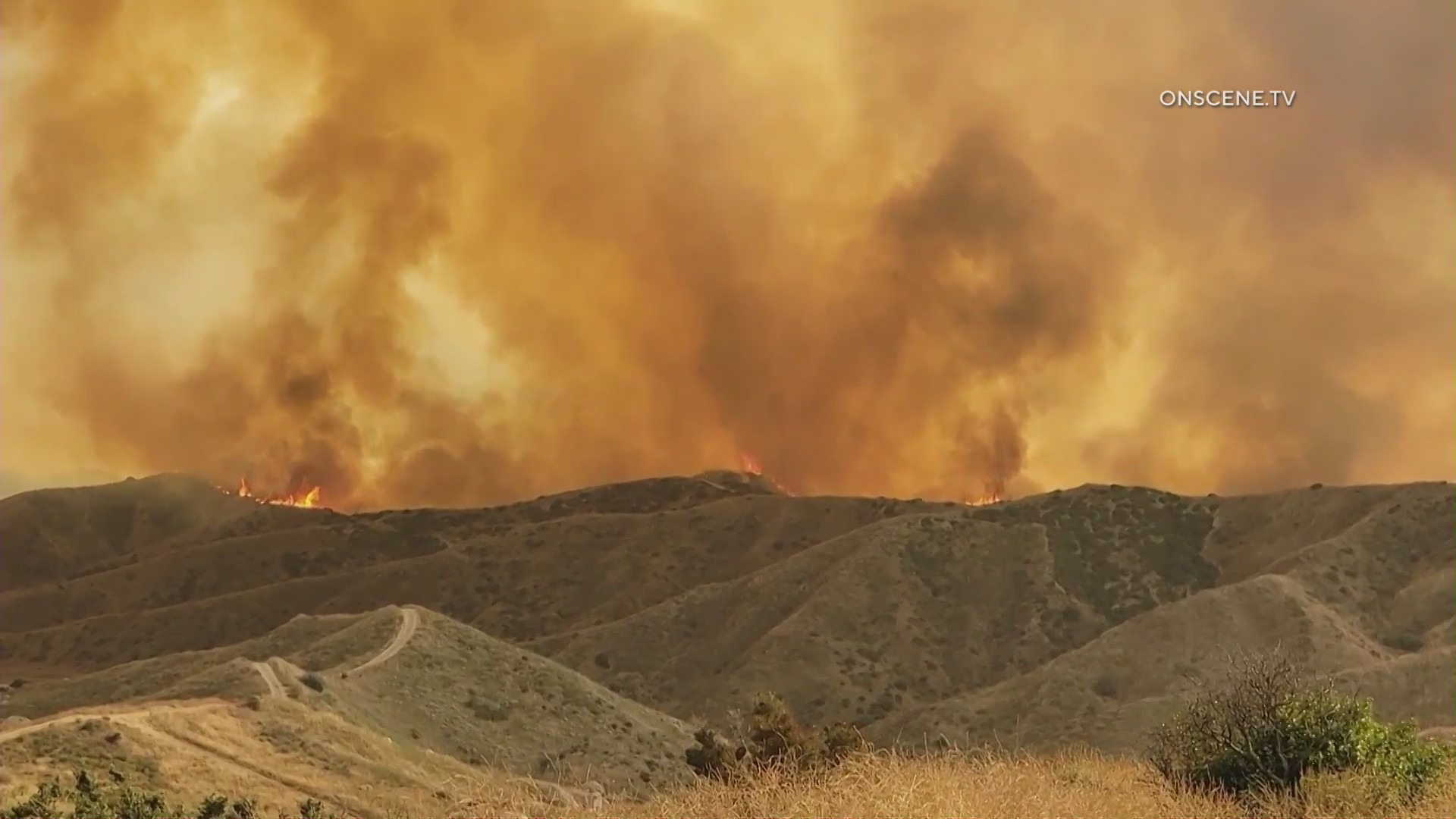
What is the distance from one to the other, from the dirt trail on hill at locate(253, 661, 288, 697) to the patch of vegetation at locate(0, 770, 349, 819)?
74.4 ft

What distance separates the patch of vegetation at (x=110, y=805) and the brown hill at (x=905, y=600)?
61.4 m

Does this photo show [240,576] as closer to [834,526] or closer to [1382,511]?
[834,526]


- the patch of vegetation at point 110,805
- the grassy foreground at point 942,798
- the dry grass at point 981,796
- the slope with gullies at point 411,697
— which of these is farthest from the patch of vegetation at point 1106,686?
the grassy foreground at point 942,798

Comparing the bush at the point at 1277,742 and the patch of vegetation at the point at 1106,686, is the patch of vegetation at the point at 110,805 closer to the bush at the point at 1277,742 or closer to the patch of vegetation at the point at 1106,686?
the bush at the point at 1277,742

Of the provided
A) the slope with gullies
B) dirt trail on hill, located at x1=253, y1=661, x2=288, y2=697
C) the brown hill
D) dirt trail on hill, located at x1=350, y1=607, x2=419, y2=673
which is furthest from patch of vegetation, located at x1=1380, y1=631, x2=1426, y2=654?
dirt trail on hill, located at x1=253, y1=661, x2=288, y2=697

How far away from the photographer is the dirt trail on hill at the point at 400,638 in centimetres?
9862

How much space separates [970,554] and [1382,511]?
45.9 m

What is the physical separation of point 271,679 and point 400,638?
67.3ft

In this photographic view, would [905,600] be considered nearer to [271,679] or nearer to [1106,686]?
[1106,686]

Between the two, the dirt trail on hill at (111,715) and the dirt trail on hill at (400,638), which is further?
the dirt trail on hill at (400,638)

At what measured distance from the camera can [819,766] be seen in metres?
17.3

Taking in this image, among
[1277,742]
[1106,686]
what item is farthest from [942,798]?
[1106,686]

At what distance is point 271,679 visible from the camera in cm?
8600

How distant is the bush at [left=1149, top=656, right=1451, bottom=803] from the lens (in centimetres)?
2048
